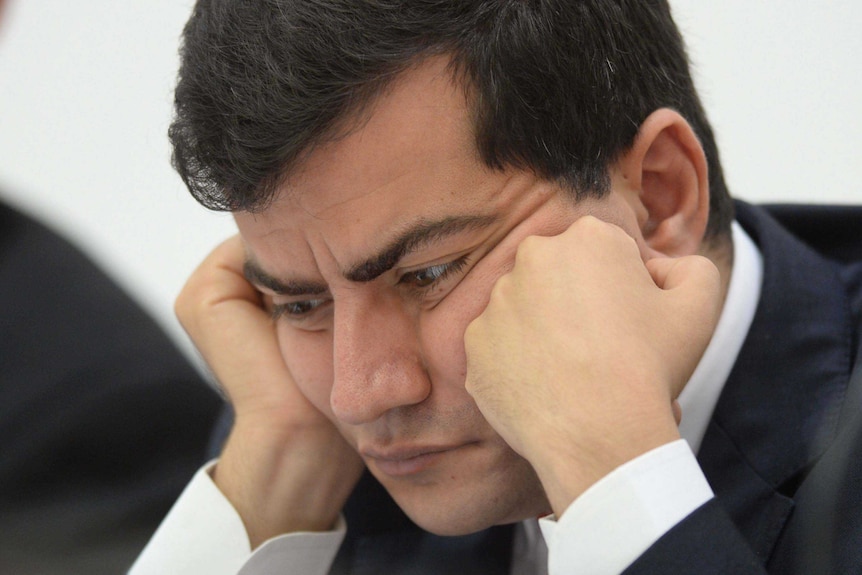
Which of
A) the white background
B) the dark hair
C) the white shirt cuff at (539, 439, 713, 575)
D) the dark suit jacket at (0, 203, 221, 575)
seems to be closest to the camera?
the white shirt cuff at (539, 439, 713, 575)

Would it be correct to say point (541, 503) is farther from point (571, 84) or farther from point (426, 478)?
point (571, 84)

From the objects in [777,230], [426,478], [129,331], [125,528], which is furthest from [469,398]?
[129,331]

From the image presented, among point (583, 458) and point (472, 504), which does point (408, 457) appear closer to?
point (472, 504)

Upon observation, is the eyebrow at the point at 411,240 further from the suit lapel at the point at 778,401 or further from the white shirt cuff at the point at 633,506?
the suit lapel at the point at 778,401

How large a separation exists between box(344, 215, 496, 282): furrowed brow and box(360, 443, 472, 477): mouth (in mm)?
259

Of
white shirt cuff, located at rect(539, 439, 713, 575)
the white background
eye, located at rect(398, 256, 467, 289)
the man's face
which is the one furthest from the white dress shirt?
the white background

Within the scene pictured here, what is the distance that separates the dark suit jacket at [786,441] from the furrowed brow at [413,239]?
1.47ft

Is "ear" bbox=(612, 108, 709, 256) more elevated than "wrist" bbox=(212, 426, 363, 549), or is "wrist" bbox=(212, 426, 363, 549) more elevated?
"ear" bbox=(612, 108, 709, 256)

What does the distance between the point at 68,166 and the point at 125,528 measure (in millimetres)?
1399

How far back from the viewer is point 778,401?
1533 millimetres

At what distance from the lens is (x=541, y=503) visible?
1491mm

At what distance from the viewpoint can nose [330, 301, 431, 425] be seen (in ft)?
4.33

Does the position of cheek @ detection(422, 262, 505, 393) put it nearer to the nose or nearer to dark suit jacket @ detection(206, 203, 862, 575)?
the nose

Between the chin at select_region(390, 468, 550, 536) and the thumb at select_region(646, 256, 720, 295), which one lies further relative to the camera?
the chin at select_region(390, 468, 550, 536)
